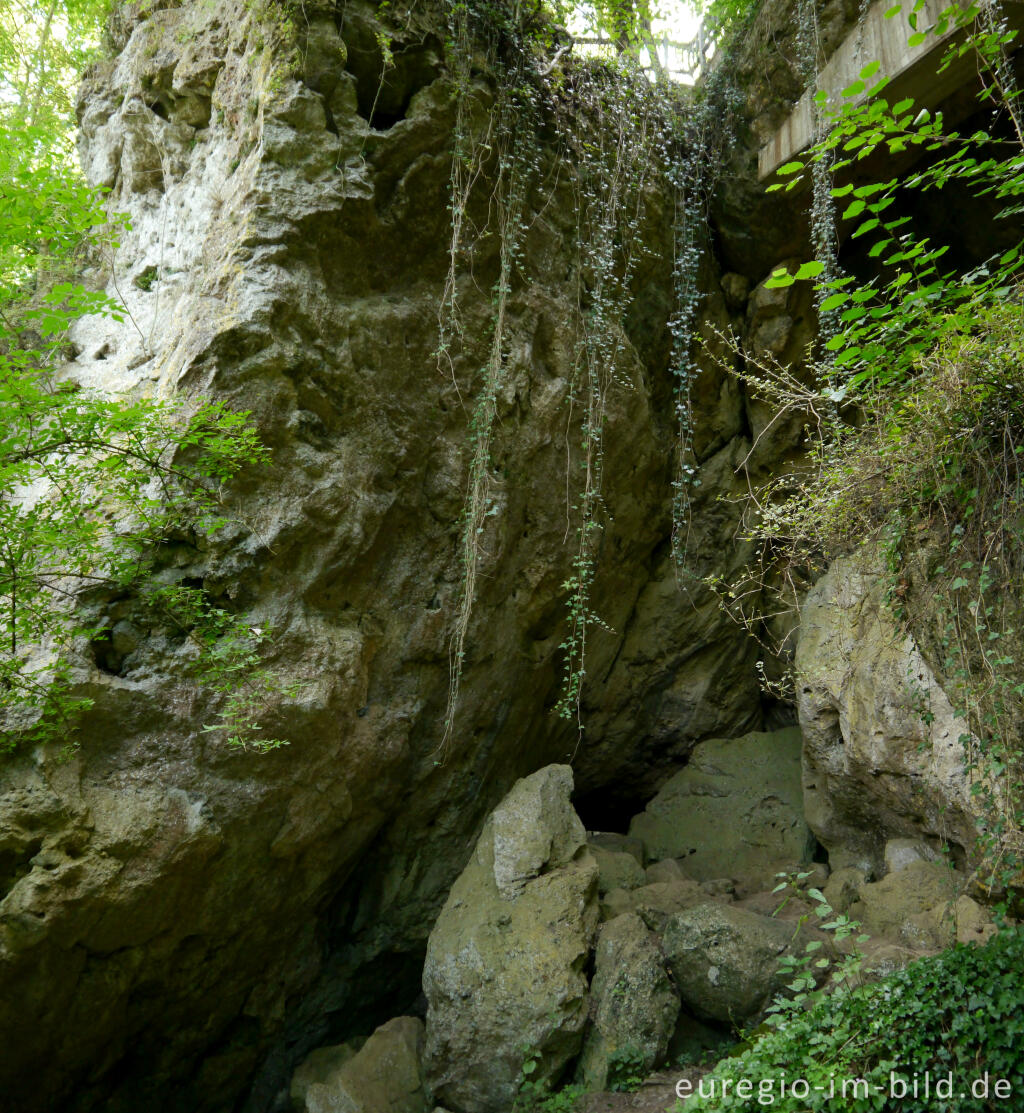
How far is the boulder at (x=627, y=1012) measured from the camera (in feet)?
14.1

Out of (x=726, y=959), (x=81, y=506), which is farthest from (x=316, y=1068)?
(x=81, y=506)

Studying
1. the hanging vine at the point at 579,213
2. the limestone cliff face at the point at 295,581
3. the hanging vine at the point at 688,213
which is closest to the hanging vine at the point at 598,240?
the hanging vine at the point at 579,213

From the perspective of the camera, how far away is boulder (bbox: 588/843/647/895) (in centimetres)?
566

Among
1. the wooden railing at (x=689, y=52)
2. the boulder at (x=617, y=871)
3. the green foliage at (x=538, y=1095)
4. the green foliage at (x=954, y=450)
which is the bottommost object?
the green foliage at (x=538, y=1095)

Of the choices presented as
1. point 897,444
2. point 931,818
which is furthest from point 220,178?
point 931,818

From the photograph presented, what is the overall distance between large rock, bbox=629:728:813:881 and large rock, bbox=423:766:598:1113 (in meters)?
1.78

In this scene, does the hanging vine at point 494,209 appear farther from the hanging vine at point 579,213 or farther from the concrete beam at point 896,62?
the concrete beam at point 896,62

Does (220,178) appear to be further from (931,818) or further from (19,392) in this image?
(931,818)

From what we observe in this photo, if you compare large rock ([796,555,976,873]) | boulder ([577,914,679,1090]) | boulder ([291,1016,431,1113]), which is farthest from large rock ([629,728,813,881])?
boulder ([291,1016,431,1113])

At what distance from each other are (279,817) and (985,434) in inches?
156

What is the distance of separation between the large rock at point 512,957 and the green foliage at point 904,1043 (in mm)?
1069

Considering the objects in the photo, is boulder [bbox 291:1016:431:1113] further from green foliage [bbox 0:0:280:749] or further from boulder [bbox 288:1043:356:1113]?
green foliage [bbox 0:0:280:749]

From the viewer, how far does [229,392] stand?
4395 millimetres

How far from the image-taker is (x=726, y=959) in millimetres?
4492
